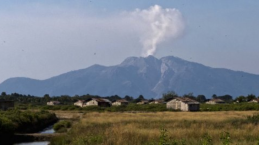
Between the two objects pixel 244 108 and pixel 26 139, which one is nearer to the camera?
pixel 26 139

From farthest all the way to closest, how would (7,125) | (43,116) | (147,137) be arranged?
(43,116) → (7,125) → (147,137)

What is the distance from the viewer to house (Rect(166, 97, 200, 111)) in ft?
336

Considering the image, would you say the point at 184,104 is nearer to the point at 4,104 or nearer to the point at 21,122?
the point at 4,104

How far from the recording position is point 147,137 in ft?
77.7

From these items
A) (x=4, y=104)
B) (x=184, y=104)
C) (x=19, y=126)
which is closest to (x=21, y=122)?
(x=19, y=126)

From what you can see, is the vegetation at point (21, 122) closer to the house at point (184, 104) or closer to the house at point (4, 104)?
the house at point (4, 104)

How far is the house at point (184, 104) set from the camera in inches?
4035

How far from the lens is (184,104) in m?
106

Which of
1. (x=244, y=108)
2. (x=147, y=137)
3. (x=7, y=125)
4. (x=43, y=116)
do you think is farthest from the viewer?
(x=244, y=108)

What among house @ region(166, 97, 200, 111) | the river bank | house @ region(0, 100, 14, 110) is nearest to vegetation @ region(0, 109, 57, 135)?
the river bank

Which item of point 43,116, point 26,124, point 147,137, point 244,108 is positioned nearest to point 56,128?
point 26,124

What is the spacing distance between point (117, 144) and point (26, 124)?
31.3m

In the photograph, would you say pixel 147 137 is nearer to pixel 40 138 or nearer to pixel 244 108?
pixel 40 138

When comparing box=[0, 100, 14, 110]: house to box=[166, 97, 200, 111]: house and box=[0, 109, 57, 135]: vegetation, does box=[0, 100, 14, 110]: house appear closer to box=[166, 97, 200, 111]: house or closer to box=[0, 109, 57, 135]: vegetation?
box=[0, 109, 57, 135]: vegetation
